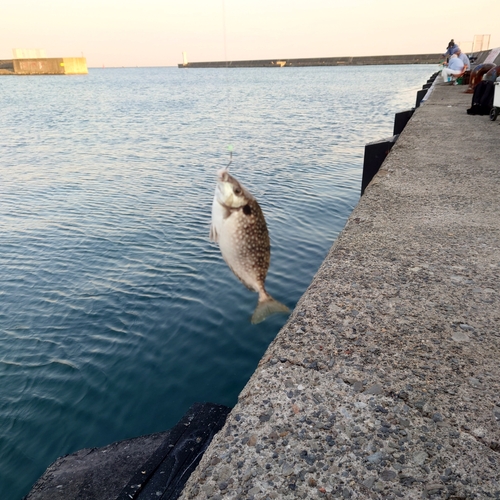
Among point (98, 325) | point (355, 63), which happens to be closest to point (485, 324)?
point (98, 325)

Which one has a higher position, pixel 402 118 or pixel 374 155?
pixel 402 118

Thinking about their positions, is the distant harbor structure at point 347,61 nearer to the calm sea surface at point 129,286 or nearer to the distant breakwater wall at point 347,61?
the distant breakwater wall at point 347,61

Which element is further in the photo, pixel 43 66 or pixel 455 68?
pixel 43 66

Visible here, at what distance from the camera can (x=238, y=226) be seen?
1.90 m

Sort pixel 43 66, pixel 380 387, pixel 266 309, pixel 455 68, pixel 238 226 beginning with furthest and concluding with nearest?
pixel 43 66, pixel 455 68, pixel 380 387, pixel 266 309, pixel 238 226

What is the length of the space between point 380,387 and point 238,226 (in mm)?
1122

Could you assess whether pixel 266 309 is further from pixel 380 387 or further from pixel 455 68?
pixel 455 68

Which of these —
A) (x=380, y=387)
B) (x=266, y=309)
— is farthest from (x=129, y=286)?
(x=380, y=387)

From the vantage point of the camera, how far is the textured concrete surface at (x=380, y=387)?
1.76m

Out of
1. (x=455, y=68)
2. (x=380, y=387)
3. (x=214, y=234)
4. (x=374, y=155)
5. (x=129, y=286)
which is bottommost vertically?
(x=129, y=286)

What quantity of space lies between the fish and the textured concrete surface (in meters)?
0.75

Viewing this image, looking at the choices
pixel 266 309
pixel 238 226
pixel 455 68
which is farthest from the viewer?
pixel 455 68

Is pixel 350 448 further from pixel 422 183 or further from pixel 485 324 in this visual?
pixel 422 183

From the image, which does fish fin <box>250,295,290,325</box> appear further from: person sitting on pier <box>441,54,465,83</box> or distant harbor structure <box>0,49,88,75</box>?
distant harbor structure <box>0,49,88,75</box>
